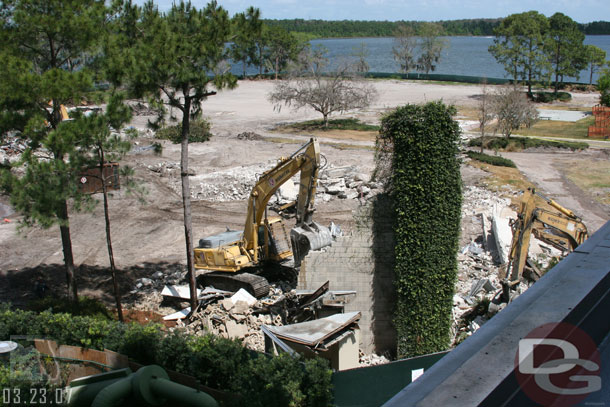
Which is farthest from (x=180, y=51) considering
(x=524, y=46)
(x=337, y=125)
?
(x=524, y=46)

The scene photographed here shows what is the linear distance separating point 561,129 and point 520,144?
33.3ft

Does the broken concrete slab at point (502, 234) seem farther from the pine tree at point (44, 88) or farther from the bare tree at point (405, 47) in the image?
the bare tree at point (405, 47)

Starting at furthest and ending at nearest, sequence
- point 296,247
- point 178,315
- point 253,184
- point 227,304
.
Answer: point 253,184 → point 178,315 → point 227,304 → point 296,247

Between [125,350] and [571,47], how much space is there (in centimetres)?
6590

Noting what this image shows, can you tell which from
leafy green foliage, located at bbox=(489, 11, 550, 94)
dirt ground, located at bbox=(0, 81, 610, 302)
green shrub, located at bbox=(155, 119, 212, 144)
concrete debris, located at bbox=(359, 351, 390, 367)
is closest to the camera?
concrete debris, located at bbox=(359, 351, 390, 367)

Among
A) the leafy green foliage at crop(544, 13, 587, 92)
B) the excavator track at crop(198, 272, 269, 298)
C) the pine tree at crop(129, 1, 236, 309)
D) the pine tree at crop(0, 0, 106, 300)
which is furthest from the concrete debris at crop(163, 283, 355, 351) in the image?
the leafy green foliage at crop(544, 13, 587, 92)

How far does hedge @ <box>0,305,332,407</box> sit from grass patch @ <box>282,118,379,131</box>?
3313 centimetres

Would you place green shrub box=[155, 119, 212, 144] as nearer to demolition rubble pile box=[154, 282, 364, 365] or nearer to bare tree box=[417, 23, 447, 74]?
demolition rubble pile box=[154, 282, 364, 365]

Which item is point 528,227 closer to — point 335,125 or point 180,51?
point 180,51

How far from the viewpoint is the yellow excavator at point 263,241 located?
1568cm

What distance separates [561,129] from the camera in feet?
153

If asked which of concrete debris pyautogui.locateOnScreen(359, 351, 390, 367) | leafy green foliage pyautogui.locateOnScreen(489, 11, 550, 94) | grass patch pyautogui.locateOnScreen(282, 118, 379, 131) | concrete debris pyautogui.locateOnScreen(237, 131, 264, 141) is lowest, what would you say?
concrete debris pyautogui.locateOnScreen(359, 351, 390, 367)

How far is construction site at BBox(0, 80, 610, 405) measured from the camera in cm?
1454

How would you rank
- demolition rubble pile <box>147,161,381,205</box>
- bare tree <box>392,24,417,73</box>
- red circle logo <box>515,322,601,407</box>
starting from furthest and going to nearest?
bare tree <box>392,24,417,73</box>, demolition rubble pile <box>147,161,381,205</box>, red circle logo <box>515,322,601,407</box>
